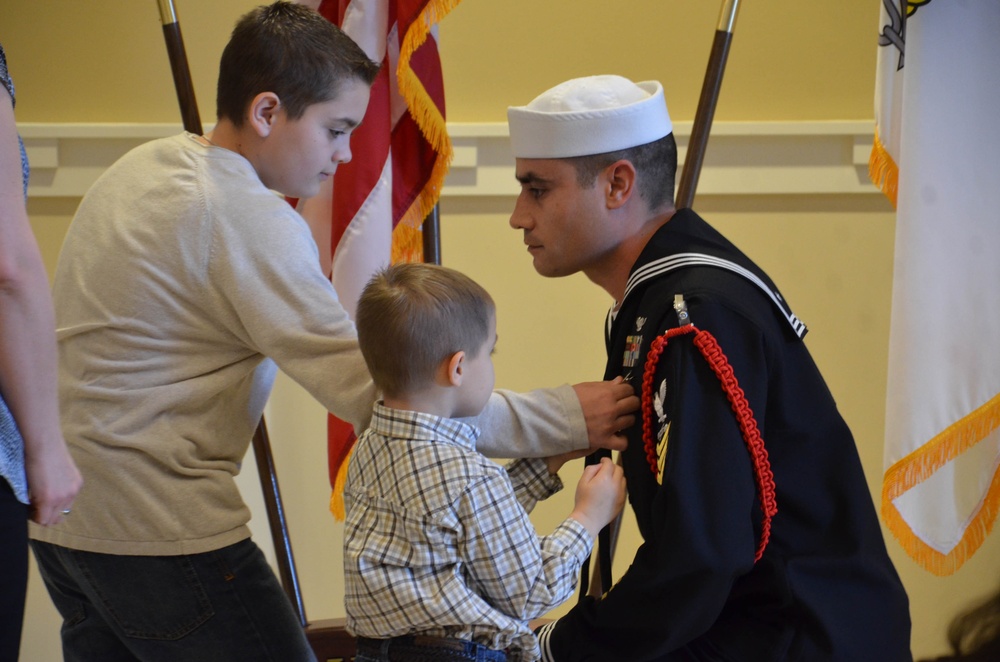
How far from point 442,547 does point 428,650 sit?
0.16 m

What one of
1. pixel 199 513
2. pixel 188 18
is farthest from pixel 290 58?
pixel 188 18

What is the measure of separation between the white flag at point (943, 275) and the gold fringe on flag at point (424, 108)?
0.98m

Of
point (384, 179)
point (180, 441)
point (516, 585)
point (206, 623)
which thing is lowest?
point (206, 623)

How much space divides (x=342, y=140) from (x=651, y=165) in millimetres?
495

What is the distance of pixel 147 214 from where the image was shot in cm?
149

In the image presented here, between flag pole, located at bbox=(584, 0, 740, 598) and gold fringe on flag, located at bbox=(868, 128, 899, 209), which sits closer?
flag pole, located at bbox=(584, 0, 740, 598)

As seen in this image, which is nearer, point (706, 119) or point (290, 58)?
point (290, 58)

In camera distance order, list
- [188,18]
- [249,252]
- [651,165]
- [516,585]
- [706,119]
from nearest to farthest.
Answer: [516,585]
[249,252]
[651,165]
[706,119]
[188,18]

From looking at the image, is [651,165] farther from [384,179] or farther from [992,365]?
[992,365]

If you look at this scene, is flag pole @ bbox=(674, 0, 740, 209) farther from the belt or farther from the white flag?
the belt

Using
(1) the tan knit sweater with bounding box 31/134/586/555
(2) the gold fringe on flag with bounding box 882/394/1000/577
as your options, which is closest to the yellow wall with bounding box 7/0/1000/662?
(2) the gold fringe on flag with bounding box 882/394/1000/577

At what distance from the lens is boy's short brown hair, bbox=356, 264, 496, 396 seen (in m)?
1.34

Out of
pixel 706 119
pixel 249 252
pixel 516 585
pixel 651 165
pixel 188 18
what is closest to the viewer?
pixel 516 585

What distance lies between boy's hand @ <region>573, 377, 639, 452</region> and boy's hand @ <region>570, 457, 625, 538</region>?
4cm
